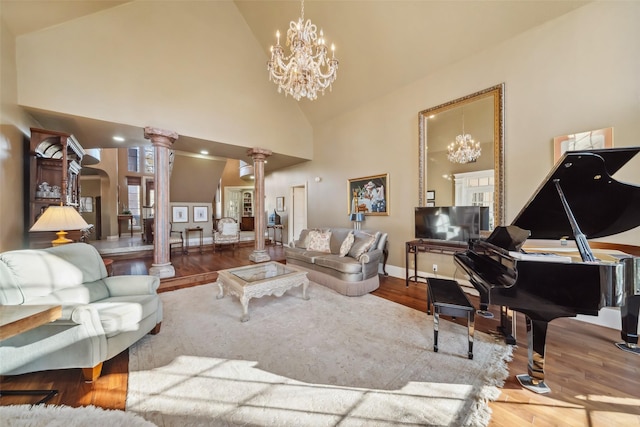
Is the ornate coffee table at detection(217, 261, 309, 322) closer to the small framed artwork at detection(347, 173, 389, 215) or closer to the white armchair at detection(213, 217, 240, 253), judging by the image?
the small framed artwork at detection(347, 173, 389, 215)

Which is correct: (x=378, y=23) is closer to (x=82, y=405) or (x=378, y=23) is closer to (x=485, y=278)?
(x=485, y=278)

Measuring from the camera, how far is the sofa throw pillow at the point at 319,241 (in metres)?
4.27

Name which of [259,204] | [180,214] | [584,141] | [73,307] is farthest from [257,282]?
[180,214]

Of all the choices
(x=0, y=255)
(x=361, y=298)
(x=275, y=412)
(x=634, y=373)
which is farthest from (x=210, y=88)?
(x=634, y=373)

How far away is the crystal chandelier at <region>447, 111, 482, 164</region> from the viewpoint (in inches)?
134

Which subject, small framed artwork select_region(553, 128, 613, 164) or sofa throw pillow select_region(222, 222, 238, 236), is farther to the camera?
sofa throw pillow select_region(222, 222, 238, 236)

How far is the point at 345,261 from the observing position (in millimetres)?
3477

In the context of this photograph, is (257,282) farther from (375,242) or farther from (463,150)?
(463,150)

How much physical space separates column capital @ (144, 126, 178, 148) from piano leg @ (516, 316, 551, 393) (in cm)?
538

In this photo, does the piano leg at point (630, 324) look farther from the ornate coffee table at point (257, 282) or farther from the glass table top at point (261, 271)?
the glass table top at point (261, 271)

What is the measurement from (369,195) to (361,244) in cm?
153

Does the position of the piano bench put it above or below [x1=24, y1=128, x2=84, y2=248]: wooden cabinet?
below

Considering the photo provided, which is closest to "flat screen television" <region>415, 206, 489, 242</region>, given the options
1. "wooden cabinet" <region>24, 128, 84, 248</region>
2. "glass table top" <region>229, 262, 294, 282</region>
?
"glass table top" <region>229, 262, 294, 282</region>

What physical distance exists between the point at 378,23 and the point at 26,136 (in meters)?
5.58
